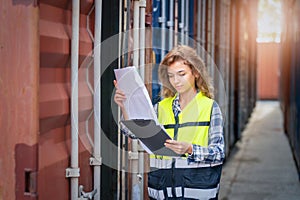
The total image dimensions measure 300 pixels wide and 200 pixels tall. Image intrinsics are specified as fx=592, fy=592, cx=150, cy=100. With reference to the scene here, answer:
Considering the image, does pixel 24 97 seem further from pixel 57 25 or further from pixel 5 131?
pixel 57 25

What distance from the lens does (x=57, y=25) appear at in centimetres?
251

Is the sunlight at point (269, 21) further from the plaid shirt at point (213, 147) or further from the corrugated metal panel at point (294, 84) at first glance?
the plaid shirt at point (213, 147)

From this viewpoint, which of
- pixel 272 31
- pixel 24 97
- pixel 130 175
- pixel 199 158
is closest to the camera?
pixel 24 97

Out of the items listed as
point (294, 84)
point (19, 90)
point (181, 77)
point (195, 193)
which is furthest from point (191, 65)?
point (294, 84)

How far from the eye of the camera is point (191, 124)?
9.25ft

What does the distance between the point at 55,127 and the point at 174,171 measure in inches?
26.5

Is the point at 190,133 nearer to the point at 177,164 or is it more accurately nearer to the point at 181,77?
the point at 177,164

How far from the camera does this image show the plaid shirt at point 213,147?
2.75m

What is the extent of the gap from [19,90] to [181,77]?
3.01 feet

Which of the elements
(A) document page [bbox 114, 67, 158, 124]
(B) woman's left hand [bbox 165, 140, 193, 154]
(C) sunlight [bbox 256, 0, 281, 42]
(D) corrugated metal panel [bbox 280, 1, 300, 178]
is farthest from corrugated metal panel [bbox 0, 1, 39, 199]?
(C) sunlight [bbox 256, 0, 281, 42]

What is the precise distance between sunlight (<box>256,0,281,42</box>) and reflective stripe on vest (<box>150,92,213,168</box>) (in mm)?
28024

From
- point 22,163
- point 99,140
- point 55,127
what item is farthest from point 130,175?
point 22,163

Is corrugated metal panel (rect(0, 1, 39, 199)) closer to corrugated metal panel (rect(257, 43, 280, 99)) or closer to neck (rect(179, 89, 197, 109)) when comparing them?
neck (rect(179, 89, 197, 109))

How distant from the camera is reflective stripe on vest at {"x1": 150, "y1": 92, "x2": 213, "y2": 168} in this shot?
281 centimetres
